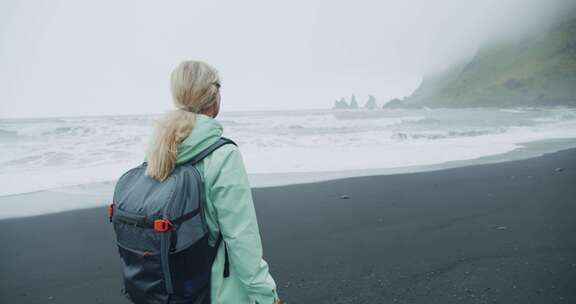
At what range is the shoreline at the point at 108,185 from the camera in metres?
6.05

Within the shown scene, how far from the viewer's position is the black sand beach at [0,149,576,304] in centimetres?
302

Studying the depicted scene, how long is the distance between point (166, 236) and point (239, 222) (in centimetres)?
28

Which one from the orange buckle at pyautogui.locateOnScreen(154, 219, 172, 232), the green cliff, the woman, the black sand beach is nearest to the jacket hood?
the woman

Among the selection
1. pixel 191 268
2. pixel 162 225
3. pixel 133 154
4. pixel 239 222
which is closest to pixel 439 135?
pixel 133 154

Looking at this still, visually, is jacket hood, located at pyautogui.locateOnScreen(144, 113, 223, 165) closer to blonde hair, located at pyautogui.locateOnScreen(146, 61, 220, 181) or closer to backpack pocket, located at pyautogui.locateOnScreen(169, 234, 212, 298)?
blonde hair, located at pyautogui.locateOnScreen(146, 61, 220, 181)

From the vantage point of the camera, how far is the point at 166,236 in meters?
1.25

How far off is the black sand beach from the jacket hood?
2116 mm

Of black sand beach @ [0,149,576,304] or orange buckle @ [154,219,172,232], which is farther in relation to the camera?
black sand beach @ [0,149,576,304]

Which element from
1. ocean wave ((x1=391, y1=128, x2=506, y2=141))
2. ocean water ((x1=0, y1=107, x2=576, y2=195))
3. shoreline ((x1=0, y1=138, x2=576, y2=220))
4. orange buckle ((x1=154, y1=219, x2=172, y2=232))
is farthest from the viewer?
ocean wave ((x1=391, y1=128, x2=506, y2=141))

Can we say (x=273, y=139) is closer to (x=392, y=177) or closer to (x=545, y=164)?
(x=392, y=177)

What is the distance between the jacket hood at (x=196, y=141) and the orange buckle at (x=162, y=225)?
0.24 m

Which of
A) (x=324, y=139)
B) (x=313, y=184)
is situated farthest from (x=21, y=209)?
(x=324, y=139)

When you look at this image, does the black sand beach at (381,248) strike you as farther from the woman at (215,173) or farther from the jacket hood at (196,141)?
the jacket hood at (196,141)

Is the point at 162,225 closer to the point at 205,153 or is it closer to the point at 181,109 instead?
the point at 205,153
